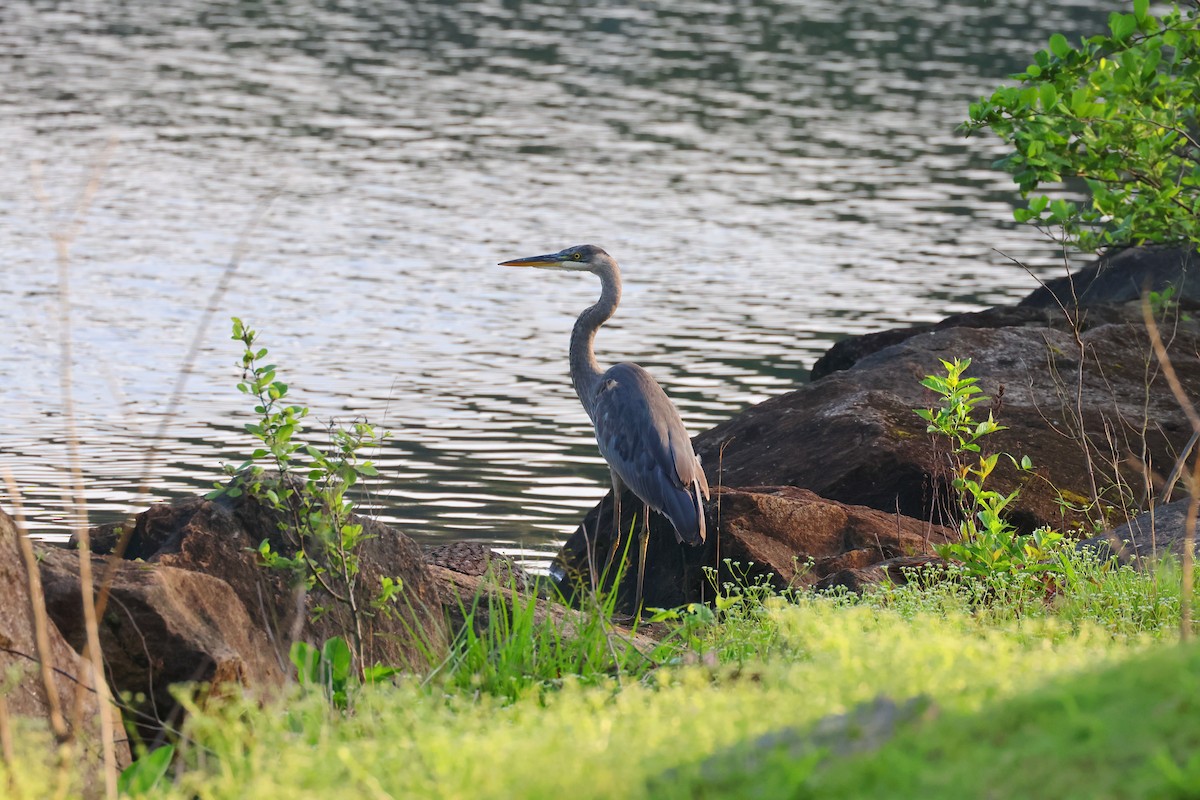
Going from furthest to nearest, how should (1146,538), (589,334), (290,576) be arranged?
1. (589,334)
2. (1146,538)
3. (290,576)

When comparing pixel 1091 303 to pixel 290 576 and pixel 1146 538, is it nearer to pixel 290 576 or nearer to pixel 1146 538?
pixel 1146 538

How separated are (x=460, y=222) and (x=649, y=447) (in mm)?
10825

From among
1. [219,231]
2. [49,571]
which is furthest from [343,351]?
[49,571]

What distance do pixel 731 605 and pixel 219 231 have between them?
1183 centimetres

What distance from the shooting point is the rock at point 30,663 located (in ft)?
18.0

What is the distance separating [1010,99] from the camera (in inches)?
355

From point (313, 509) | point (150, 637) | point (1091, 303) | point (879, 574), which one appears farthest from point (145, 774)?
point (1091, 303)

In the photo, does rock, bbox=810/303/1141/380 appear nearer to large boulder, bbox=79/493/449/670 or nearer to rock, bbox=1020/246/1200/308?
rock, bbox=1020/246/1200/308

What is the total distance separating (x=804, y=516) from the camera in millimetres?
8633

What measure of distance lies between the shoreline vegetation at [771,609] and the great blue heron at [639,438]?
0.28m

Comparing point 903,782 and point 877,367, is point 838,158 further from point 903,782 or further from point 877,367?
point 903,782

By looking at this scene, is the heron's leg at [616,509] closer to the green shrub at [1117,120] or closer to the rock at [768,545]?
the rock at [768,545]

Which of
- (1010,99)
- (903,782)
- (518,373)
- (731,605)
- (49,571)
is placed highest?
(1010,99)

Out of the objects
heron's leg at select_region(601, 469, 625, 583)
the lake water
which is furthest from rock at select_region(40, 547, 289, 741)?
heron's leg at select_region(601, 469, 625, 583)
